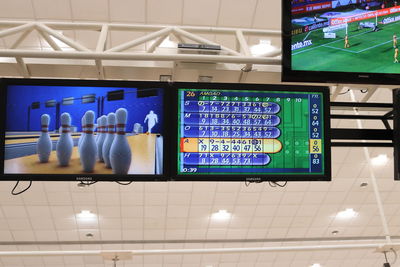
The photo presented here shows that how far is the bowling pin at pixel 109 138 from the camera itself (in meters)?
4.69

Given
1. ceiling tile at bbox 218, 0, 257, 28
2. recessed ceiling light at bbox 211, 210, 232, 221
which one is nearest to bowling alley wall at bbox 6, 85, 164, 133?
ceiling tile at bbox 218, 0, 257, 28

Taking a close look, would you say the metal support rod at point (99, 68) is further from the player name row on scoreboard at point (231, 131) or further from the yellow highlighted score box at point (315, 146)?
the yellow highlighted score box at point (315, 146)

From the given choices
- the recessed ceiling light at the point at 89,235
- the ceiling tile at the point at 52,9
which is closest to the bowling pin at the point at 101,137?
the ceiling tile at the point at 52,9

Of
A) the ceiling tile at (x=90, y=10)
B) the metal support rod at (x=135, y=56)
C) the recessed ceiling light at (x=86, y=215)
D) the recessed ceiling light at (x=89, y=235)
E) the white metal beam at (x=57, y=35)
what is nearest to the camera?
the metal support rod at (x=135, y=56)

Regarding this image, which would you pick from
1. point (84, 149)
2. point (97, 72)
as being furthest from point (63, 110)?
point (97, 72)

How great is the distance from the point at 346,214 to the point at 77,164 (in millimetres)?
10593

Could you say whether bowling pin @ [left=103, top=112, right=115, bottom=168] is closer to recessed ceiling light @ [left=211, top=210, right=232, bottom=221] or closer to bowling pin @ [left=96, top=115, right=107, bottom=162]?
bowling pin @ [left=96, top=115, right=107, bottom=162]

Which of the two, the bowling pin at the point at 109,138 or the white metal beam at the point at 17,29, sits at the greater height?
the white metal beam at the point at 17,29

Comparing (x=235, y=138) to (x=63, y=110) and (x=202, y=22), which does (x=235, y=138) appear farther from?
(x=202, y=22)

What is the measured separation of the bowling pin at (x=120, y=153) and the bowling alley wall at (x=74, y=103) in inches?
2.8

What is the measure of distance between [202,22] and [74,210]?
6477 millimetres

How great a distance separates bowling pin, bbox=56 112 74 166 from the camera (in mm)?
4680

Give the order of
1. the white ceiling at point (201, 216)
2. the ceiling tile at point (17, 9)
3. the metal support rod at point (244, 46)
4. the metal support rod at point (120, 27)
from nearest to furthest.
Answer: the metal support rod at point (244, 46)
the metal support rod at point (120, 27)
the ceiling tile at point (17, 9)
the white ceiling at point (201, 216)

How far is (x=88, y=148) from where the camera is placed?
4703 mm
